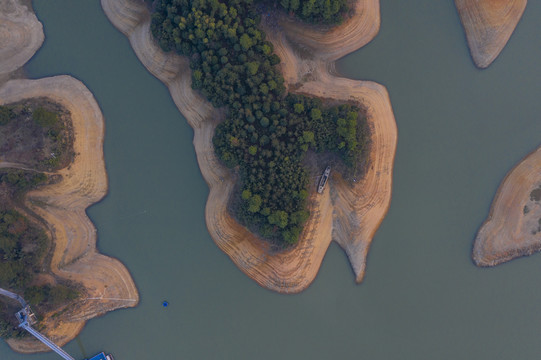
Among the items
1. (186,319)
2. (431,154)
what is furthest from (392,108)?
(186,319)

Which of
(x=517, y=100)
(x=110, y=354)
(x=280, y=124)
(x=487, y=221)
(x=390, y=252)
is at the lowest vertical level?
(x=110, y=354)

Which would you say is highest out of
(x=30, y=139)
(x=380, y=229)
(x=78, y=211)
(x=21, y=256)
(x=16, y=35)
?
(x=380, y=229)

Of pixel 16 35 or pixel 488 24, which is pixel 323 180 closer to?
pixel 488 24

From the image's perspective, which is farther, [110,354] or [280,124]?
[110,354]

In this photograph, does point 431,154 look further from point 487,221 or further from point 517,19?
point 517,19

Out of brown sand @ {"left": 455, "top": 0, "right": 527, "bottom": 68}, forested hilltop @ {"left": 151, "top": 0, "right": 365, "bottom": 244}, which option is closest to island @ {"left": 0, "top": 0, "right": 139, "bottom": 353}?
forested hilltop @ {"left": 151, "top": 0, "right": 365, "bottom": 244}

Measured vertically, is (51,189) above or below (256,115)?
below

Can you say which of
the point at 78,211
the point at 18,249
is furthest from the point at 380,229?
the point at 18,249

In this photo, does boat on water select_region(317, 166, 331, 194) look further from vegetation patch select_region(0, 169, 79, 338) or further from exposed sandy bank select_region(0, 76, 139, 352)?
vegetation patch select_region(0, 169, 79, 338)
